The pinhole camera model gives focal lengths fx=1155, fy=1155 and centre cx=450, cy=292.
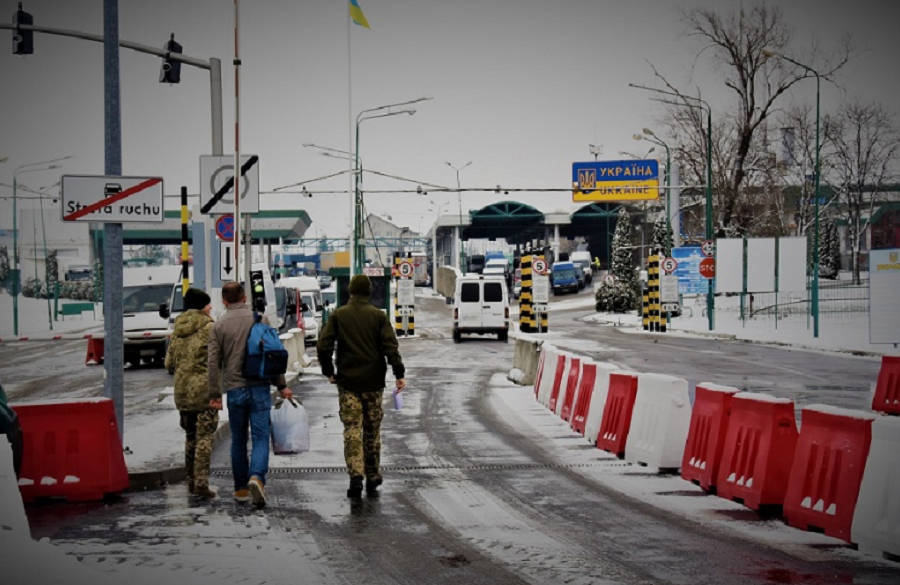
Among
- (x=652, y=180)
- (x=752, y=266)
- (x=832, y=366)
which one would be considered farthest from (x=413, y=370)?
(x=652, y=180)

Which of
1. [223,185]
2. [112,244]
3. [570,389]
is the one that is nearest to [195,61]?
[223,185]

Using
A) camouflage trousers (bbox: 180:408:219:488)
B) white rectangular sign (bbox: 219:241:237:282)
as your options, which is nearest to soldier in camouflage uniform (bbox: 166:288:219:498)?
camouflage trousers (bbox: 180:408:219:488)

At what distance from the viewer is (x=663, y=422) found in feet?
39.0

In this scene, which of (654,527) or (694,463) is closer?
(654,527)

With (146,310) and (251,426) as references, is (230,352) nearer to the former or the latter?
(251,426)

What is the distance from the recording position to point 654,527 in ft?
28.6

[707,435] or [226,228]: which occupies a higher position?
[226,228]

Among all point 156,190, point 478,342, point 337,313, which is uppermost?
point 156,190

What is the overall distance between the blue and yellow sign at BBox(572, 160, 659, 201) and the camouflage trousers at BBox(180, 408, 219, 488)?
4454cm

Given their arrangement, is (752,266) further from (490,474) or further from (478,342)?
(490,474)

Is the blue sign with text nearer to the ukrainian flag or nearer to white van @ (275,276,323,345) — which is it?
white van @ (275,276,323,345)

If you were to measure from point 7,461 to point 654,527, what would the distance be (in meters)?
4.64

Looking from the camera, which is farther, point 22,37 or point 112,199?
point 22,37

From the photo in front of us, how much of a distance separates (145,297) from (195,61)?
44.7 ft
